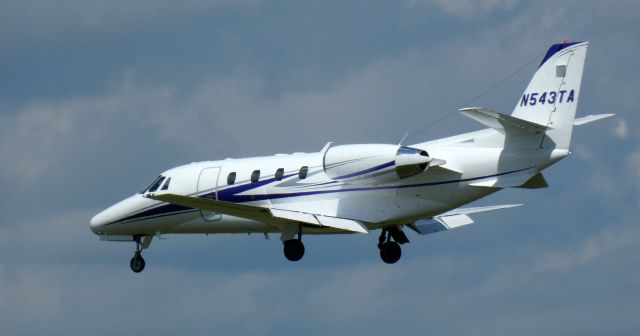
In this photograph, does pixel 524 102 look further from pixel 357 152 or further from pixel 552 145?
pixel 357 152

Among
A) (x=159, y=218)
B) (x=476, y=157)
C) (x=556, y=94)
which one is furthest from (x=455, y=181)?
(x=159, y=218)

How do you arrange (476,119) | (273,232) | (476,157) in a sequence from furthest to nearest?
1. (273,232)
2. (476,157)
3. (476,119)

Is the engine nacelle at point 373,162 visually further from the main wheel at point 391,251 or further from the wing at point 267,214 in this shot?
the main wheel at point 391,251

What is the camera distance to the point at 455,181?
42.6 metres

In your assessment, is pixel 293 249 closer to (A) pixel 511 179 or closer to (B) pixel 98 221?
(A) pixel 511 179

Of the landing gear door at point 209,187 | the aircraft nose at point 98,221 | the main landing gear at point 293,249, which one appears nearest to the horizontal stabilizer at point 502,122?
the main landing gear at point 293,249

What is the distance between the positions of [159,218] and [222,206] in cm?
475

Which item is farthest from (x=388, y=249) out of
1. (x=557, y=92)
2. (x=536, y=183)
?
(x=557, y=92)

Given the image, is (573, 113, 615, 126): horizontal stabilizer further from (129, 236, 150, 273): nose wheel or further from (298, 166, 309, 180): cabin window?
(129, 236, 150, 273): nose wheel

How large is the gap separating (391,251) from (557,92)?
760cm

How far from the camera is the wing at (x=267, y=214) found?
43150 millimetres

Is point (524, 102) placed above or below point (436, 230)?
above

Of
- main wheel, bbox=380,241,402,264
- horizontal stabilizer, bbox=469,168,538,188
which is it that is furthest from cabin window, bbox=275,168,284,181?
horizontal stabilizer, bbox=469,168,538,188

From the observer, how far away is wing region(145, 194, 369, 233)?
142 feet
